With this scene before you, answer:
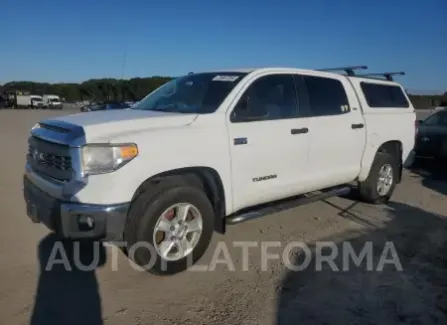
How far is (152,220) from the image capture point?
11.8ft

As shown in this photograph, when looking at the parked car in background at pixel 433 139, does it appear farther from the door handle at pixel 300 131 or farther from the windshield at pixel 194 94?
the windshield at pixel 194 94

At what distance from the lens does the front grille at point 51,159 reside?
3486 millimetres

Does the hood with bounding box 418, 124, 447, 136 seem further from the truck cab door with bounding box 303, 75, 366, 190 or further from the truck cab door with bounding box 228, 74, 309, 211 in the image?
the truck cab door with bounding box 228, 74, 309, 211

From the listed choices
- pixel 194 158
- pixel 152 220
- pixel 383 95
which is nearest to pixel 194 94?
pixel 194 158

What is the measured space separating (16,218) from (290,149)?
11.9 feet

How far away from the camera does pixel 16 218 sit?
531 cm

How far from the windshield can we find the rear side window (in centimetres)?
244

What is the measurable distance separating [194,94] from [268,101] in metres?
0.87

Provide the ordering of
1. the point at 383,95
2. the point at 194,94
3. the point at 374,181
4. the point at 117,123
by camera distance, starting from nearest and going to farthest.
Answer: the point at 117,123 < the point at 194,94 < the point at 374,181 < the point at 383,95

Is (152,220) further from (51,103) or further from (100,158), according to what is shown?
(51,103)

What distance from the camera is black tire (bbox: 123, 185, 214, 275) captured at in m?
3.54

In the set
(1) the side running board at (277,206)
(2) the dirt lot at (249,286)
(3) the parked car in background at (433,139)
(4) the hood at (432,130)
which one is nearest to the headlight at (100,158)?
(2) the dirt lot at (249,286)

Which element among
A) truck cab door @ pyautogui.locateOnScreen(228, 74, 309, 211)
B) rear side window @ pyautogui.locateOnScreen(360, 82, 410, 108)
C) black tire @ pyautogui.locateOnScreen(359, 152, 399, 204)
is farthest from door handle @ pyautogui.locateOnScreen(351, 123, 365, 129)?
truck cab door @ pyautogui.locateOnScreen(228, 74, 309, 211)

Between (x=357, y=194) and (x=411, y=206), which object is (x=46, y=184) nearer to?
(x=357, y=194)
